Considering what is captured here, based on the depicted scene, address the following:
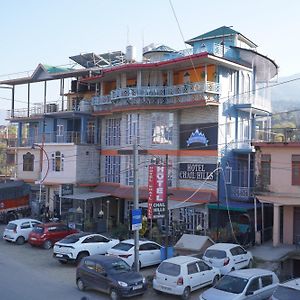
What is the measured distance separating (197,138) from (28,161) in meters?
18.9

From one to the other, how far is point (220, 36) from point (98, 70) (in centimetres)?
1058

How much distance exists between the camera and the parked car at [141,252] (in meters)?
22.2

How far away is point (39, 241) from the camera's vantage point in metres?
27.9

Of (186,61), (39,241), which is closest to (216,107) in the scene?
(186,61)

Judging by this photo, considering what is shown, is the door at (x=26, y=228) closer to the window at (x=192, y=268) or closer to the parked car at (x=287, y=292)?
the window at (x=192, y=268)

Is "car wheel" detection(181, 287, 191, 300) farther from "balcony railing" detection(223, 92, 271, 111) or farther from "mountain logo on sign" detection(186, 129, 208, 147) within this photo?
"balcony railing" detection(223, 92, 271, 111)

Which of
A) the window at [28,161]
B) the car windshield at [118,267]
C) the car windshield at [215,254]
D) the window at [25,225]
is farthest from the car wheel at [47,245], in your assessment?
the window at [28,161]

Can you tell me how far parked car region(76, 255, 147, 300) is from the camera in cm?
1794

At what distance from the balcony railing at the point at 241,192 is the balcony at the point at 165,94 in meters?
6.17

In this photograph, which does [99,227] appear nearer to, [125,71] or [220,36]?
[125,71]

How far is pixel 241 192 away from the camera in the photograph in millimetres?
30938

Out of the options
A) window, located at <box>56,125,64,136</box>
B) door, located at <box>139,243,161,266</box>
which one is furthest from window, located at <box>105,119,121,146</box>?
door, located at <box>139,243,161,266</box>

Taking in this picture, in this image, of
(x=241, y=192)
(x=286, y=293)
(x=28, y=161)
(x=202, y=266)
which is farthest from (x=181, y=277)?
(x=28, y=161)

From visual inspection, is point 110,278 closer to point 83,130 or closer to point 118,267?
point 118,267
